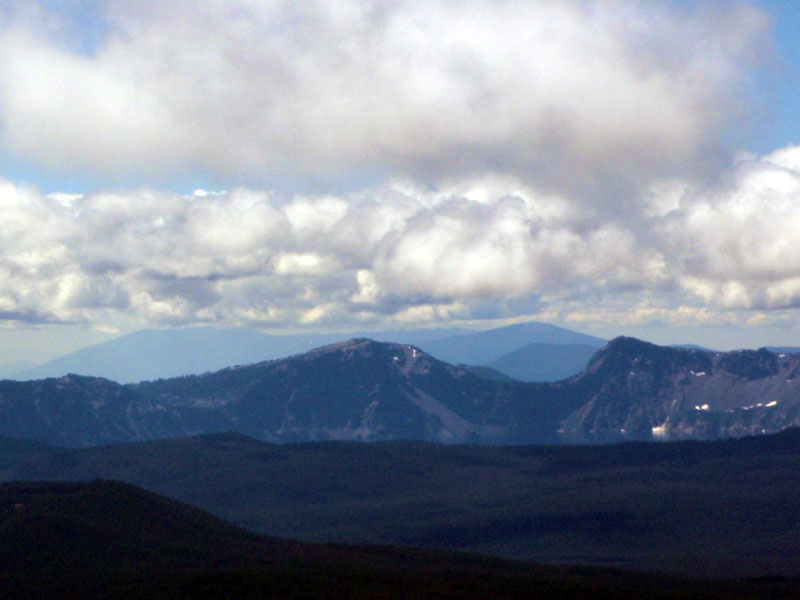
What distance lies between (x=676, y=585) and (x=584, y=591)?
29.2 m

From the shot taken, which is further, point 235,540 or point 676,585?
point 235,540

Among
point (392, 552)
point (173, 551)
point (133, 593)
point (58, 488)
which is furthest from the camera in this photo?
point (58, 488)

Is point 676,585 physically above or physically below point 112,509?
below

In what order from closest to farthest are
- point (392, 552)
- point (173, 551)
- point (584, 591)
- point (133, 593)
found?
point (133, 593) → point (584, 591) → point (173, 551) → point (392, 552)

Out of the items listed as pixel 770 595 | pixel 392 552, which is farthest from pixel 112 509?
pixel 770 595

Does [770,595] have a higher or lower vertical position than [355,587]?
lower

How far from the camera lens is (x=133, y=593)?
11969 cm

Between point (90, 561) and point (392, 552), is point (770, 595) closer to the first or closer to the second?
point (392, 552)

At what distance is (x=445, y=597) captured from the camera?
397 feet

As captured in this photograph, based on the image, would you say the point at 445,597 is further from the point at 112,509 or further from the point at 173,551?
the point at 112,509

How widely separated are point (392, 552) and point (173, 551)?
38040 mm

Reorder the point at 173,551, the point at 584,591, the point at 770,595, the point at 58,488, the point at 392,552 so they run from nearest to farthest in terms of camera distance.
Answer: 1. the point at 584,591
2. the point at 770,595
3. the point at 173,551
4. the point at 392,552
5. the point at 58,488

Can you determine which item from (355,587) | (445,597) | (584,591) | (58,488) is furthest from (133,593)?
(58,488)

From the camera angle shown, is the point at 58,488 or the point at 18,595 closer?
the point at 18,595
